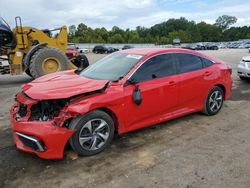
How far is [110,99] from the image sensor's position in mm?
4398

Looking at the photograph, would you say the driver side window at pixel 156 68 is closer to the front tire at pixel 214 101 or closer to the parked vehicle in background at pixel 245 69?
the front tire at pixel 214 101

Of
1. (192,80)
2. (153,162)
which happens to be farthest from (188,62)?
(153,162)

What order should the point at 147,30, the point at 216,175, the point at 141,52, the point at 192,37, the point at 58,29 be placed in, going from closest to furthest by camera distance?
1. the point at 216,175
2. the point at 141,52
3. the point at 58,29
4. the point at 192,37
5. the point at 147,30

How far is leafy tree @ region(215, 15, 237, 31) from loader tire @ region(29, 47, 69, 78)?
154256mm

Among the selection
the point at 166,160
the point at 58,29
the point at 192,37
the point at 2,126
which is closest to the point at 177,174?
the point at 166,160

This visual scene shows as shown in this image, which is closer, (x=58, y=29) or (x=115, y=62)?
(x=115, y=62)

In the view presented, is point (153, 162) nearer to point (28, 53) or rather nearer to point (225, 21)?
point (28, 53)

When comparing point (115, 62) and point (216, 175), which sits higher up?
point (115, 62)

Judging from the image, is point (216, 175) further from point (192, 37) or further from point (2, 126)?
point (192, 37)

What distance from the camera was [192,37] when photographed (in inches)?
4914

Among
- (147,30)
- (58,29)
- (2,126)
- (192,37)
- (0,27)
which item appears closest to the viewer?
(2,126)

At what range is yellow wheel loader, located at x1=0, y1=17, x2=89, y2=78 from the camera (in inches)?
412

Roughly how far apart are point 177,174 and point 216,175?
49 centimetres

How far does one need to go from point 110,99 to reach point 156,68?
1.22 meters
